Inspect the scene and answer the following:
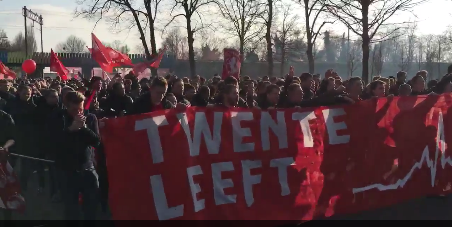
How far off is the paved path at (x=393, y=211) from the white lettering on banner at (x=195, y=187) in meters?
1.64

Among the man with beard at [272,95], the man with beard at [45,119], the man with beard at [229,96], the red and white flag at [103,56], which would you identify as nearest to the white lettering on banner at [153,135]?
the man with beard at [229,96]

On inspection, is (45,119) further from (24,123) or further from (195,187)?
(195,187)

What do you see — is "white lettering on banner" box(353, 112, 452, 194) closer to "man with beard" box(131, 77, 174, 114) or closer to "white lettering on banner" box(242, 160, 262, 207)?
"white lettering on banner" box(242, 160, 262, 207)

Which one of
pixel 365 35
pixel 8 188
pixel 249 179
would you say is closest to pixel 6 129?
pixel 8 188

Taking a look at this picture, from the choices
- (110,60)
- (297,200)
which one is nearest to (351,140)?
(297,200)

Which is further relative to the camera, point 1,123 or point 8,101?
point 8,101

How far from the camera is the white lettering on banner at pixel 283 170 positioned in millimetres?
5508

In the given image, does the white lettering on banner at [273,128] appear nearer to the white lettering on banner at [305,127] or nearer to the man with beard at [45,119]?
the white lettering on banner at [305,127]

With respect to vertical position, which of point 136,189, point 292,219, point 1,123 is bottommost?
point 292,219

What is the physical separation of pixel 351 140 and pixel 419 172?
1249mm

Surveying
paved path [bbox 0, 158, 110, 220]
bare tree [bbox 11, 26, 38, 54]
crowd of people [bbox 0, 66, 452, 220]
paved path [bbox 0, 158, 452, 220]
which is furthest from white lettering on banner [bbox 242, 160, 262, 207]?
bare tree [bbox 11, 26, 38, 54]

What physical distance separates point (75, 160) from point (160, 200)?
1.00m

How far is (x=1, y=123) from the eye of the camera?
5754mm
